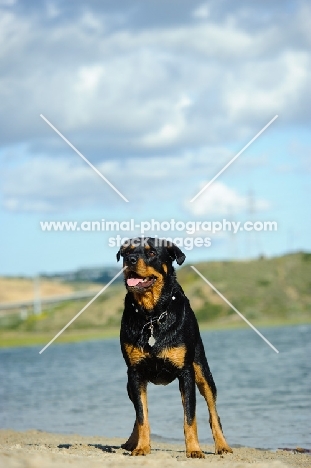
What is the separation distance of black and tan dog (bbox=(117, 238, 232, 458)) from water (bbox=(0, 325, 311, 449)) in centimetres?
292

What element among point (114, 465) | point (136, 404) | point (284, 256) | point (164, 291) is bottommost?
point (114, 465)

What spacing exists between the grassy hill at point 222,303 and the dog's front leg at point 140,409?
179 ft

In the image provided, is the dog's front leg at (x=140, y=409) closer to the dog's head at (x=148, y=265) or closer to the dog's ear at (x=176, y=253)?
the dog's head at (x=148, y=265)

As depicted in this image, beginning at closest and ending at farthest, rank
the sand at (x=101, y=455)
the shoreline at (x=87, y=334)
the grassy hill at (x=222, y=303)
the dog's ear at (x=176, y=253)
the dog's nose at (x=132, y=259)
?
the sand at (x=101, y=455) → the dog's nose at (x=132, y=259) → the dog's ear at (x=176, y=253) → the shoreline at (x=87, y=334) → the grassy hill at (x=222, y=303)

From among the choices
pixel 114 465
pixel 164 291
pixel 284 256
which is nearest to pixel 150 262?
pixel 164 291

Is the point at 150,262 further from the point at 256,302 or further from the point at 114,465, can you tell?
the point at 256,302

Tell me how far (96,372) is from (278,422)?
12.3m

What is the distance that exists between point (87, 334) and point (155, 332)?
58.6m

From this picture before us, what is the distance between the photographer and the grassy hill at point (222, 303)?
6950 cm

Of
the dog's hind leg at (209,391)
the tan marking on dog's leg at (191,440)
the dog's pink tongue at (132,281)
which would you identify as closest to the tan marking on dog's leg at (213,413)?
the dog's hind leg at (209,391)

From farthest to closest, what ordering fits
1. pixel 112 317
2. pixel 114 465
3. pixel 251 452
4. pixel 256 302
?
pixel 256 302, pixel 112 317, pixel 251 452, pixel 114 465

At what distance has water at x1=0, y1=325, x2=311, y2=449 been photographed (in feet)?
43.2

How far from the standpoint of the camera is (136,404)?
9.13 m

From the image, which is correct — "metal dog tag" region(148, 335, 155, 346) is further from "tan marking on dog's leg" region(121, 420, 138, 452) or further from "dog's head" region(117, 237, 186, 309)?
"tan marking on dog's leg" region(121, 420, 138, 452)
